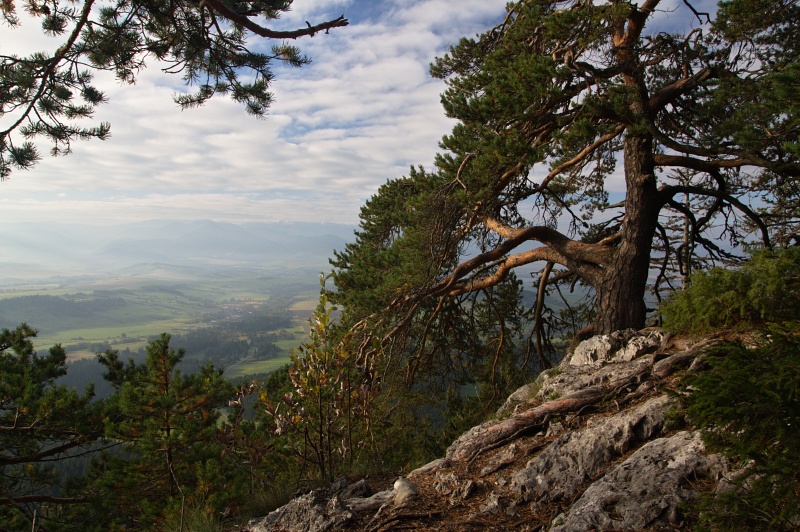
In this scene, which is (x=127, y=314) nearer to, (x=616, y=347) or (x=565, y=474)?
(x=616, y=347)

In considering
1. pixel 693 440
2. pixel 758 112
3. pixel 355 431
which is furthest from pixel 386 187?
pixel 693 440

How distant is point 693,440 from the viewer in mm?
2842

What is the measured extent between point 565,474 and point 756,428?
1.51 m

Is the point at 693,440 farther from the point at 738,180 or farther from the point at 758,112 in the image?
the point at 738,180

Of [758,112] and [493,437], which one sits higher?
[758,112]

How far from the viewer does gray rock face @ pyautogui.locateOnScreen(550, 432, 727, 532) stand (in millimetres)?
2396

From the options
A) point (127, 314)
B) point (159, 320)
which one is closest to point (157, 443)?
point (159, 320)

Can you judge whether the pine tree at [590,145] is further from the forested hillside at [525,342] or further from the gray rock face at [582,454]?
the gray rock face at [582,454]

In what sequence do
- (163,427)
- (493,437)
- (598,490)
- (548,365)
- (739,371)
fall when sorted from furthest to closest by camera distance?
(548,365) < (163,427) < (493,437) < (598,490) < (739,371)

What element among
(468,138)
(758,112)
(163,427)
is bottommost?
(163,427)

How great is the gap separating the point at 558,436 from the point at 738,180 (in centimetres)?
725

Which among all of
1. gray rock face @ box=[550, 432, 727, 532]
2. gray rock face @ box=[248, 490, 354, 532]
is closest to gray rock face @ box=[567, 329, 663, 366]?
gray rock face @ box=[550, 432, 727, 532]

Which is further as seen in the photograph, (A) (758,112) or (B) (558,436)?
(A) (758,112)

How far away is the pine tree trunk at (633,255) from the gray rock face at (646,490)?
3.78 metres
